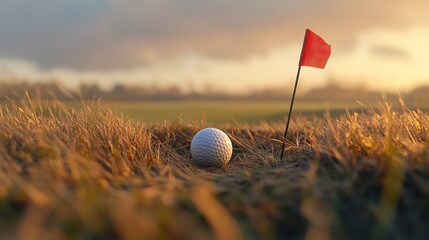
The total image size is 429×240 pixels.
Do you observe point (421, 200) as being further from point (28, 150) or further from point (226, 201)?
point (28, 150)

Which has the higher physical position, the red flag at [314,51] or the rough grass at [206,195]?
the red flag at [314,51]

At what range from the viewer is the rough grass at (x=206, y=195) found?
2074 mm

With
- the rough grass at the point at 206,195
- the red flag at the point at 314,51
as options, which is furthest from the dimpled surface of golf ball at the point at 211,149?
the red flag at the point at 314,51

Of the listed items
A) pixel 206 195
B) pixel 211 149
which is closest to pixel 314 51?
pixel 211 149

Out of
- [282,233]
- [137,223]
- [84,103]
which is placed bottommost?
[282,233]

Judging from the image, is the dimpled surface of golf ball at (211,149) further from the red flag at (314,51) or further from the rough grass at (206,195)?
the red flag at (314,51)

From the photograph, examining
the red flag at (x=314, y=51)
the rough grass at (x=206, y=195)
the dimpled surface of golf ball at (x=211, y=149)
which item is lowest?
the dimpled surface of golf ball at (x=211, y=149)

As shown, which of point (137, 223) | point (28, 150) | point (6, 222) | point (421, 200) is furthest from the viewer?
point (28, 150)

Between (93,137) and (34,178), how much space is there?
1.37 metres

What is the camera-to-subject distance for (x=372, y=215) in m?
2.38

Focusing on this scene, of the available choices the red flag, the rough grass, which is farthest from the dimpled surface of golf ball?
the red flag

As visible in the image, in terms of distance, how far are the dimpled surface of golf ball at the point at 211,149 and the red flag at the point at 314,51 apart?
4.27ft

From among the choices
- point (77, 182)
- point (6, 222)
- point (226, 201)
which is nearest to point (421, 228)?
point (226, 201)

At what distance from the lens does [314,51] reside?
490 cm
